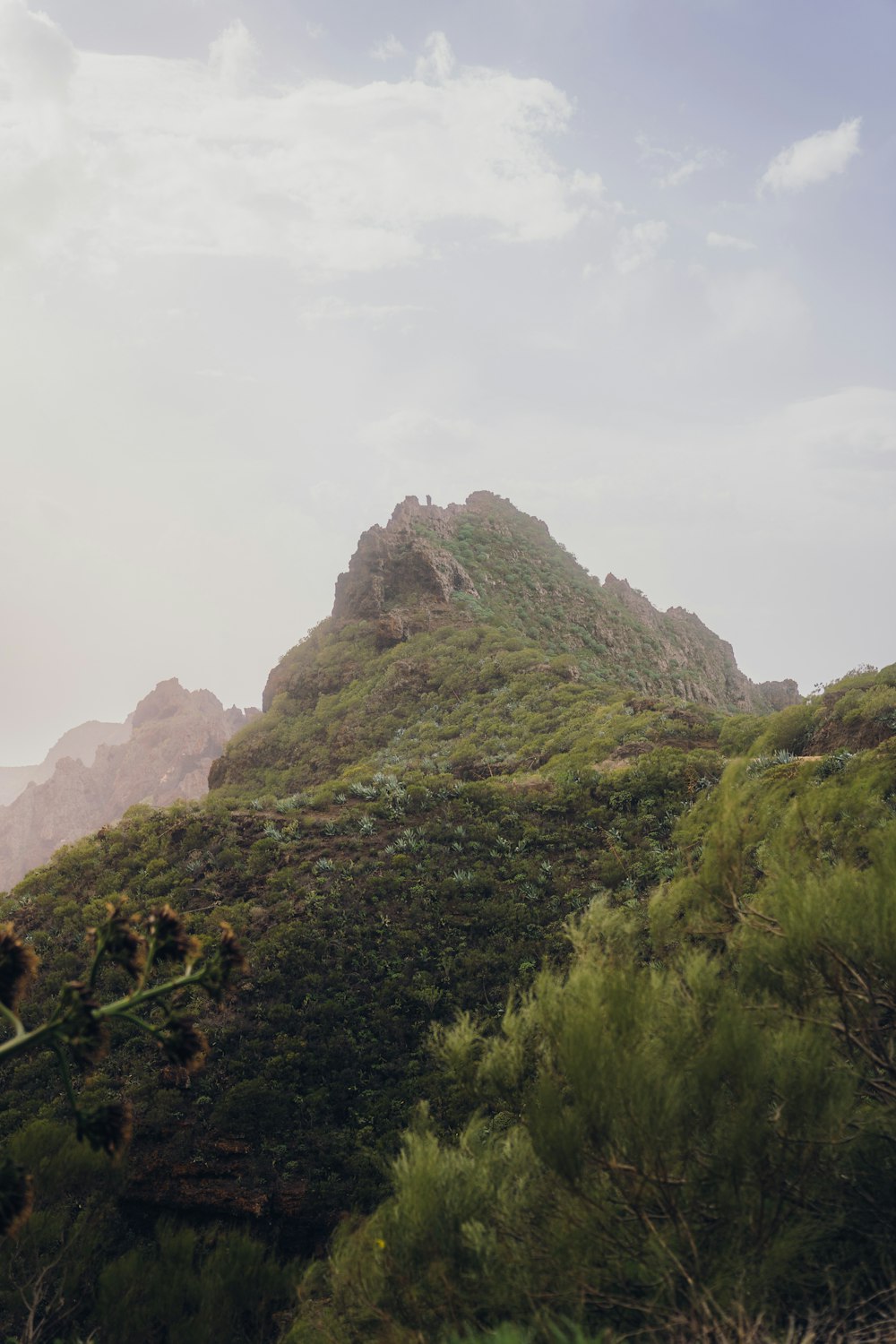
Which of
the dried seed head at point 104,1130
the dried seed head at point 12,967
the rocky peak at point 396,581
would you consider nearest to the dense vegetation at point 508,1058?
the dried seed head at point 104,1130

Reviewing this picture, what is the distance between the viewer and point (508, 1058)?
790 centimetres

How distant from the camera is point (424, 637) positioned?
3912cm

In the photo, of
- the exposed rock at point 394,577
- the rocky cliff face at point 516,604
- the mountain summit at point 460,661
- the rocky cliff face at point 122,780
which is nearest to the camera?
the mountain summit at point 460,661

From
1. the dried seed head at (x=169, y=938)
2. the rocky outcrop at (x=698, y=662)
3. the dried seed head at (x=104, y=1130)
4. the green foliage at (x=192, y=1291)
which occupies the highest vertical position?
the rocky outcrop at (x=698, y=662)

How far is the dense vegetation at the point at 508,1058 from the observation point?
18.8 ft

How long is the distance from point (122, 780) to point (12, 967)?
320 feet

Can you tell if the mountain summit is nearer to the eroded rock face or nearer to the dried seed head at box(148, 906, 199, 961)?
the eroded rock face

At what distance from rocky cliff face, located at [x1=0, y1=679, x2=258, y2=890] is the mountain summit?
154 ft

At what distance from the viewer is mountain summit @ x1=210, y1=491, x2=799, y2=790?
30.4 m

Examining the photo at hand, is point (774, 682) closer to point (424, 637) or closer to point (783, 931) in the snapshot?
point (424, 637)

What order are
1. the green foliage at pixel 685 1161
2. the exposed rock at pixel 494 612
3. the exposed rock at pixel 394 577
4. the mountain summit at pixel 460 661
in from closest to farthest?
the green foliage at pixel 685 1161
the mountain summit at pixel 460 661
the exposed rock at pixel 494 612
the exposed rock at pixel 394 577

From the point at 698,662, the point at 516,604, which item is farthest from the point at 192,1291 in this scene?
the point at 698,662

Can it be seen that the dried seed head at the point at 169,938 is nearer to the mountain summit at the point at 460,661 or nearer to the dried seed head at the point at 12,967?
the dried seed head at the point at 12,967

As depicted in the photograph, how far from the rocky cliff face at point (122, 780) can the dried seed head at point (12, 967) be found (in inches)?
3273
